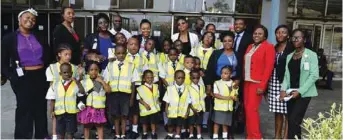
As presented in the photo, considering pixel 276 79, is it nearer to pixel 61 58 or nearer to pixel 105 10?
pixel 61 58

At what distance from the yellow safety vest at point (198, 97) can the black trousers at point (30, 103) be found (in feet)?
6.29

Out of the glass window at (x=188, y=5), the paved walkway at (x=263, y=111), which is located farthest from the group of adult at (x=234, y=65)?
the glass window at (x=188, y=5)

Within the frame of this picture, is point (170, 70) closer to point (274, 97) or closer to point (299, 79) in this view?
point (274, 97)

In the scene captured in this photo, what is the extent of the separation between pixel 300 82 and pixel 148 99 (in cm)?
196

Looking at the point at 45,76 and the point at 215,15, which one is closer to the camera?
the point at 45,76

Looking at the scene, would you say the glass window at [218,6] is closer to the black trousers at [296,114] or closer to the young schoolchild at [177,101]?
the young schoolchild at [177,101]

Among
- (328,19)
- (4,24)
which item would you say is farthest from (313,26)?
(4,24)

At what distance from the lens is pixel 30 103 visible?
14.1 ft

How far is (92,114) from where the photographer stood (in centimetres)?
436

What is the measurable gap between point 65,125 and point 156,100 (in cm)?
124

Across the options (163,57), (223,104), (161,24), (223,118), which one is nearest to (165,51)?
(163,57)

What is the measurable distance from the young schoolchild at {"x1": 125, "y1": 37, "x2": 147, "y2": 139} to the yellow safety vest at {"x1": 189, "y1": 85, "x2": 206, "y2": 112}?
730 mm

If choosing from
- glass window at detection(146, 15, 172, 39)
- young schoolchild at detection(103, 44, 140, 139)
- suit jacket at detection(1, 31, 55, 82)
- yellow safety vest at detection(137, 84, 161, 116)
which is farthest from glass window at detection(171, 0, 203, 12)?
suit jacket at detection(1, 31, 55, 82)

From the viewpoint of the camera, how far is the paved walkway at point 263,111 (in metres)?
5.06
